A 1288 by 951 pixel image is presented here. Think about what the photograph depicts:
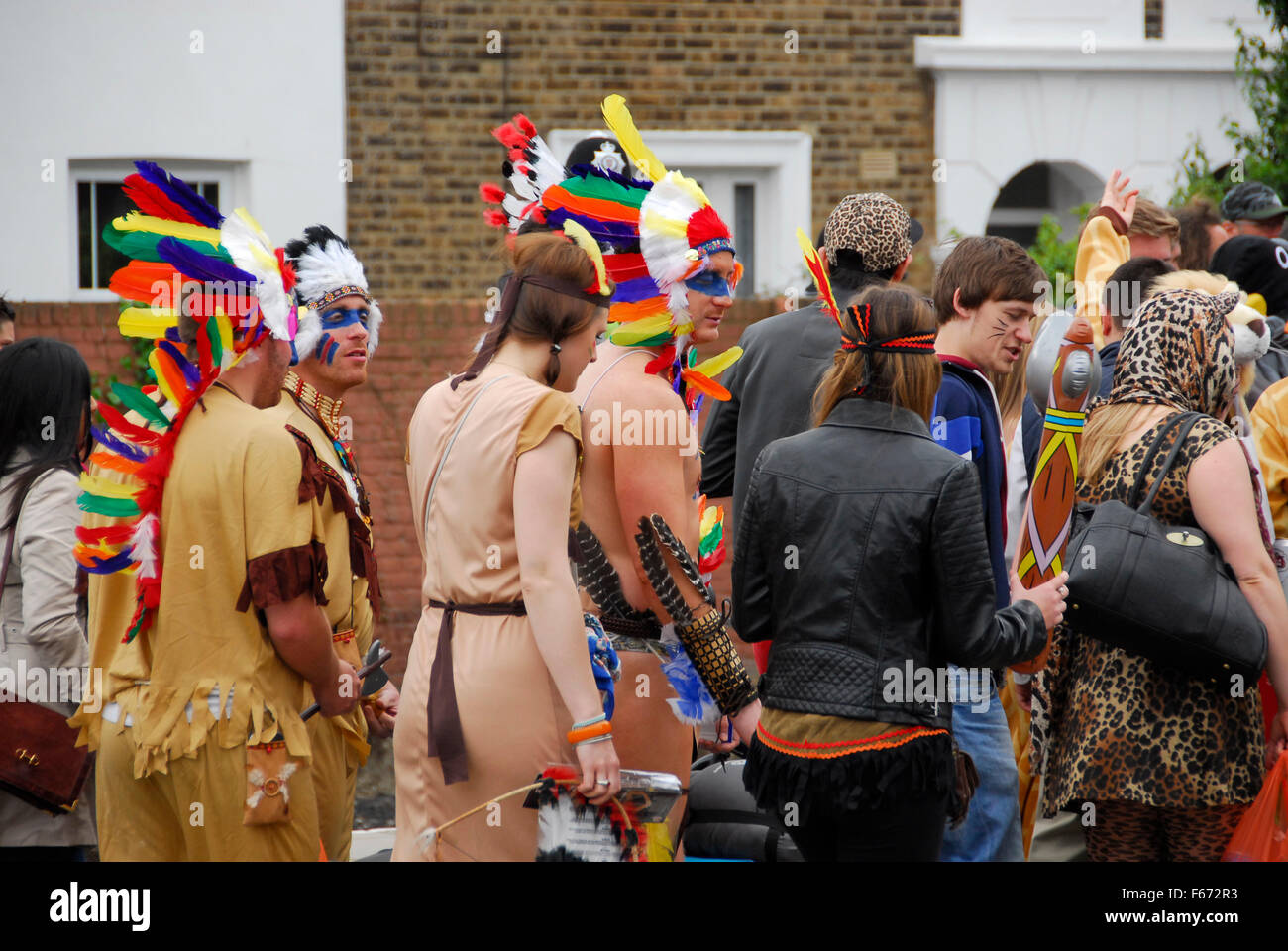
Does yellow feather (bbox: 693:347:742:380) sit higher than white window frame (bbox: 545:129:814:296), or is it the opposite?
white window frame (bbox: 545:129:814:296)

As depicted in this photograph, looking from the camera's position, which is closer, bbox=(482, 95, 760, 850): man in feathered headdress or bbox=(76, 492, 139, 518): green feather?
bbox=(76, 492, 139, 518): green feather

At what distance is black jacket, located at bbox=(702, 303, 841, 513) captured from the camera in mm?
4426

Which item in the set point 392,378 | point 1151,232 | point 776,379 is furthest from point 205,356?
point 392,378

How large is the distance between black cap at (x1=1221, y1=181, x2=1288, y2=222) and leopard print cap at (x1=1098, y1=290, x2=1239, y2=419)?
3.10 meters

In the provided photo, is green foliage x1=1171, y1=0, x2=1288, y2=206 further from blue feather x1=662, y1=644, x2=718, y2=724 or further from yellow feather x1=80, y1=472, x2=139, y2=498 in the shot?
yellow feather x1=80, y1=472, x2=139, y2=498

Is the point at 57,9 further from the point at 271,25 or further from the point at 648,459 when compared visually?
the point at 648,459

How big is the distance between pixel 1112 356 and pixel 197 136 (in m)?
6.94

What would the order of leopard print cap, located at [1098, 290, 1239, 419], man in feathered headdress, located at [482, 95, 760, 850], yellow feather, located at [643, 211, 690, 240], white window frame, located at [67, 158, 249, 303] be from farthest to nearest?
white window frame, located at [67, 158, 249, 303] → yellow feather, located at [643, 211, 690, 240] → leopard print cap, located at [1098, 290, 1239, 419] → man in feathered headdress, located at [482, 95, 760, 850]

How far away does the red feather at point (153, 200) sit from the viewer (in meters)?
3.53

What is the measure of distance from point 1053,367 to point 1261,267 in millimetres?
2362

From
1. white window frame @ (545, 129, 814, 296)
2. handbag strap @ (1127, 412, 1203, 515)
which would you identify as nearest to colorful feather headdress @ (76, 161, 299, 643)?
handbag strap @ (1127, 412, 1203, 515)

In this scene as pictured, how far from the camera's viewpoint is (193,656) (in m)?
3.38

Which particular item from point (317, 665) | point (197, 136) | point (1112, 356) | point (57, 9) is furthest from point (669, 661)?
point (57, 9)

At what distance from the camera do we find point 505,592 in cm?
324
